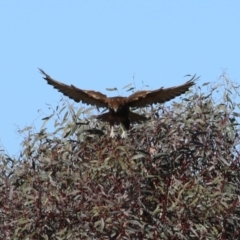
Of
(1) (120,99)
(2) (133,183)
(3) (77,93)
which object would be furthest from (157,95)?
(2) (133,183)

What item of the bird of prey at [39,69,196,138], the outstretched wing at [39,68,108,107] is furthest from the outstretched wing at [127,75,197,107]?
the outstretched wing at [39,68,108,107]

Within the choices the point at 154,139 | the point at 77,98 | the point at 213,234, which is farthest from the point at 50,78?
the point at 213,234

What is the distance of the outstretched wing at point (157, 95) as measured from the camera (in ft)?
25.3

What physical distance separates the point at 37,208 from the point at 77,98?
216 cm

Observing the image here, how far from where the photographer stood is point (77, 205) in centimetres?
616

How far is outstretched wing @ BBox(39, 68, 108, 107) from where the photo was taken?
8.11m

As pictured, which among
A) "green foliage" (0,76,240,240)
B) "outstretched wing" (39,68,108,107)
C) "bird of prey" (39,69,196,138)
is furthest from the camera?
"outstretched wing" (39,68,108,107)

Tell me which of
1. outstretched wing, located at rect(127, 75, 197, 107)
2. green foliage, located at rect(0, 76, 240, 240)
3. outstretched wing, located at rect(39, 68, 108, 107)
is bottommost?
green foliage, located at rect(0, 76, 240, 240)

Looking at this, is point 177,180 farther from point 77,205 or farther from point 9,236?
point 9,236

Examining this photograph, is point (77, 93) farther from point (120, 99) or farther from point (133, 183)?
point (133, 183)

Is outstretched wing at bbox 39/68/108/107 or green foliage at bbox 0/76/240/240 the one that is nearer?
green foliage at bbox 0/76/240/240

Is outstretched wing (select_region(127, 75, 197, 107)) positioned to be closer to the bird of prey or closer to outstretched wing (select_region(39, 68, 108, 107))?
the bird of prey

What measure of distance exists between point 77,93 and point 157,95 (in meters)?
0.78

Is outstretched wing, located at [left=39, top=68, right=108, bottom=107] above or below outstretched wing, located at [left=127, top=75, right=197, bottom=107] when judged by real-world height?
above
